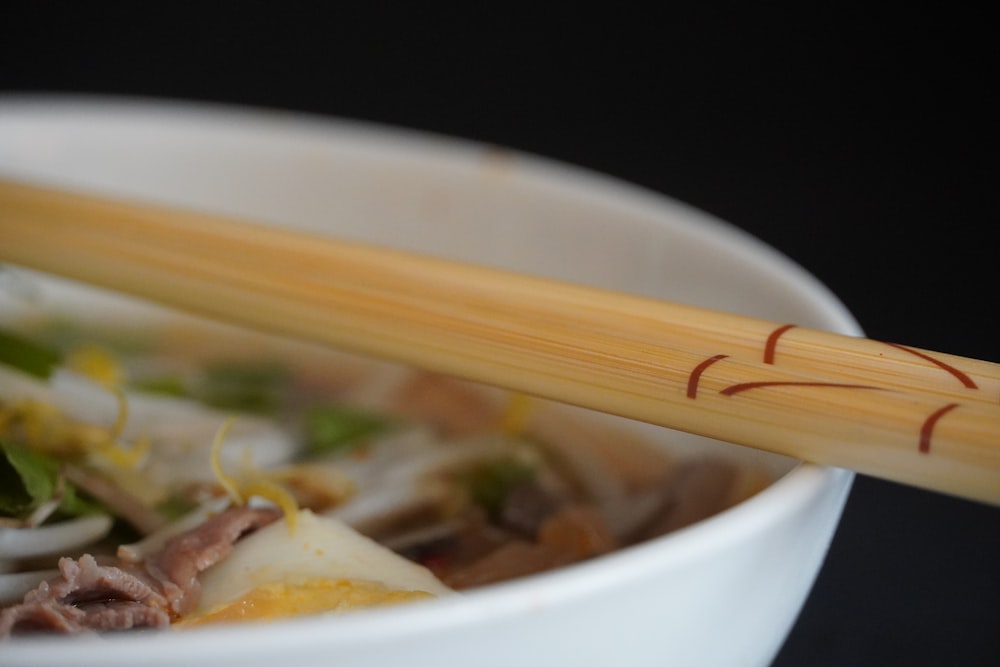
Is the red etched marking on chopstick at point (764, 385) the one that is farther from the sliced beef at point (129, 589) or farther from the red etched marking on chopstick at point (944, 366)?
the sliced beef at point (129, 589)

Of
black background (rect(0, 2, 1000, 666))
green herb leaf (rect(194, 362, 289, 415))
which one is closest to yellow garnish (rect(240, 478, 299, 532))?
green herb leaf (rect(194, 362, 289, 415))

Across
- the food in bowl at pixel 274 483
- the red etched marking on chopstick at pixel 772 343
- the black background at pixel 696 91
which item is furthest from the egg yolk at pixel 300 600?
the black background at pixel 696 91

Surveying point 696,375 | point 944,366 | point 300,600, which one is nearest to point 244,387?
point 300,600

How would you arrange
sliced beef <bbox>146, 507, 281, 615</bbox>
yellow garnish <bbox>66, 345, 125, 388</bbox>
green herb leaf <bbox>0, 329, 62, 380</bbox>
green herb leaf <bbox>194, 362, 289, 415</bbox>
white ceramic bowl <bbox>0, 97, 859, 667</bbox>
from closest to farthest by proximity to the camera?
1. white ceramic bowl <bbox>0, 97, 859, 667</bbox>
2. sliced beef <bbox>146, 507, 281, 615</bbox>
3. green herb leaf <bbox>0, 329, 62, 380</bbox>
4. yellow garnish <bbox>66, 345, 125, 388</bbox>
5. green herb leaf <bbox>194, 362, 289, 415</bbox>

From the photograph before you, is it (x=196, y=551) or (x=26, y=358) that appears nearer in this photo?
(x=196, y=551)

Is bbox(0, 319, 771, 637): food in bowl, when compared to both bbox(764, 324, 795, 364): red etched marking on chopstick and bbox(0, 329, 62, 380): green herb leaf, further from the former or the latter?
bbox(764, 324, 795, 364): red etched marking on chopstick

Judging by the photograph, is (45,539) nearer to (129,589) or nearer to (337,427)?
(129,589)

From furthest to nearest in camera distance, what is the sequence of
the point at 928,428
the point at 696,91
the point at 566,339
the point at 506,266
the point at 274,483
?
the point at 696,91 → the point at 506,266 → the point at 274,483 → the point at 566,339 → the point at 928,428

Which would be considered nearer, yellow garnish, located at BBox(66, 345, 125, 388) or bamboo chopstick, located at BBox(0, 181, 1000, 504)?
bamboo chopstick, located at BBox(0, 181, 1000, 504)
